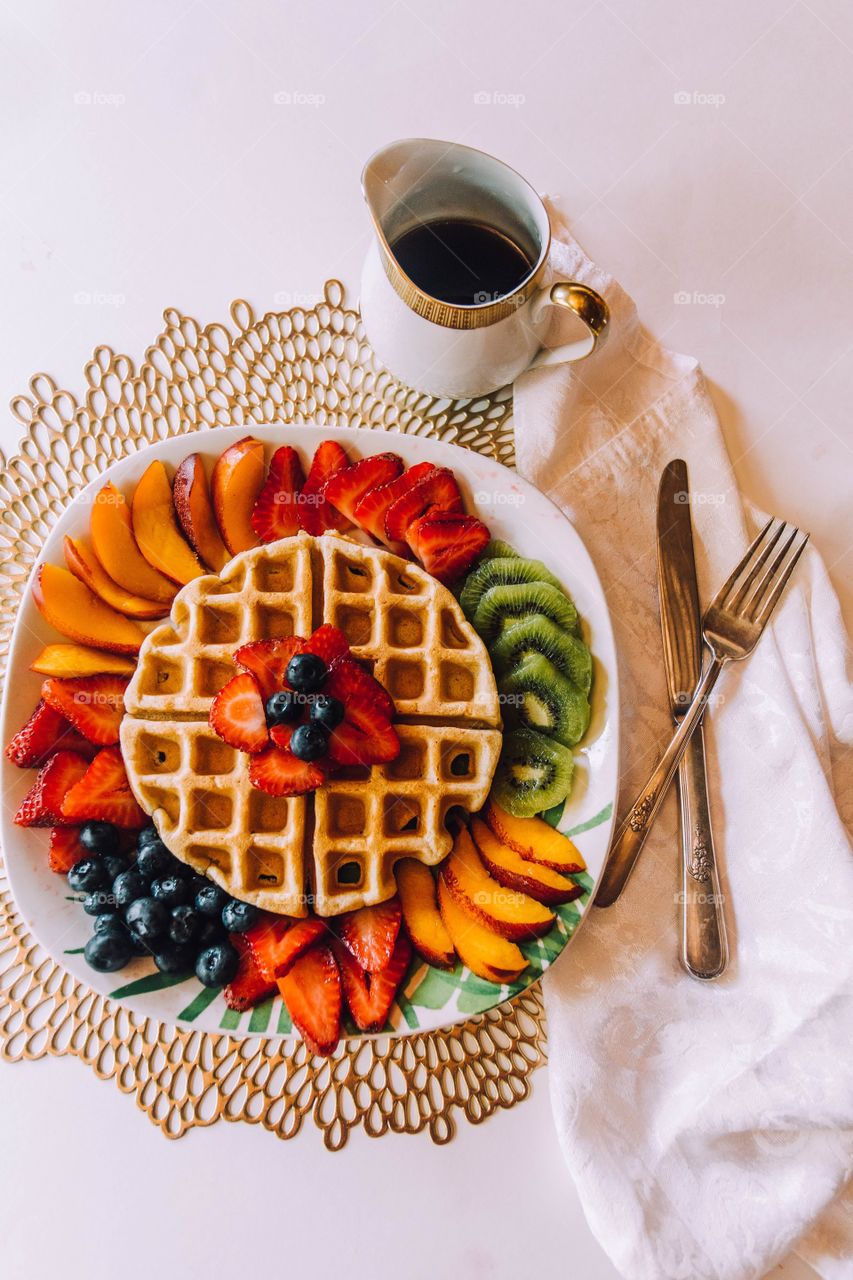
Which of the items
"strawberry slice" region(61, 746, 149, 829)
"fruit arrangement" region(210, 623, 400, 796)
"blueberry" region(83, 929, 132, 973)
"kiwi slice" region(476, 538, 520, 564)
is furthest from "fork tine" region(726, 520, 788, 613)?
"blueberry" region(83, 929, 132, 973)

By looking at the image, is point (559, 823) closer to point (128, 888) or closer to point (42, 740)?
point (128, 888)

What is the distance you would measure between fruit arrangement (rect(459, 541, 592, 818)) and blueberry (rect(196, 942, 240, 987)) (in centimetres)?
66

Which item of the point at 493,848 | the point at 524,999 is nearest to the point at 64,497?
the point at 493,848

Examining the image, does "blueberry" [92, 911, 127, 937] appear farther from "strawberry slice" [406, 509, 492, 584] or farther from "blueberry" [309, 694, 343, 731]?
"strawberry slice" [406, 509, 492, 584]

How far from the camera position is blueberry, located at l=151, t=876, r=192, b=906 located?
6.15ft

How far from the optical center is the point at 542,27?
250cm

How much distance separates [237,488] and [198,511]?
4.1 inches

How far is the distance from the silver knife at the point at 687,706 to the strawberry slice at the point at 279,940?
823 millimetres

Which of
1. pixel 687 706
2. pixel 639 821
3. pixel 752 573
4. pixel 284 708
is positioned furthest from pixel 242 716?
pixel 752 573

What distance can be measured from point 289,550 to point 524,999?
3.76ft

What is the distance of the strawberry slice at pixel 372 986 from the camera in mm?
1835

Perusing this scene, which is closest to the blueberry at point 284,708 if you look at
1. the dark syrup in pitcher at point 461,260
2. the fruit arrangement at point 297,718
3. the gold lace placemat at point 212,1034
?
the fruit arrangement at point 297,718

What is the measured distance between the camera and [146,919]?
1.82 m

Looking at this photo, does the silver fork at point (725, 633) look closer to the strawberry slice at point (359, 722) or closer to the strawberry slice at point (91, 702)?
the strawberry slice at point (359, 722)
